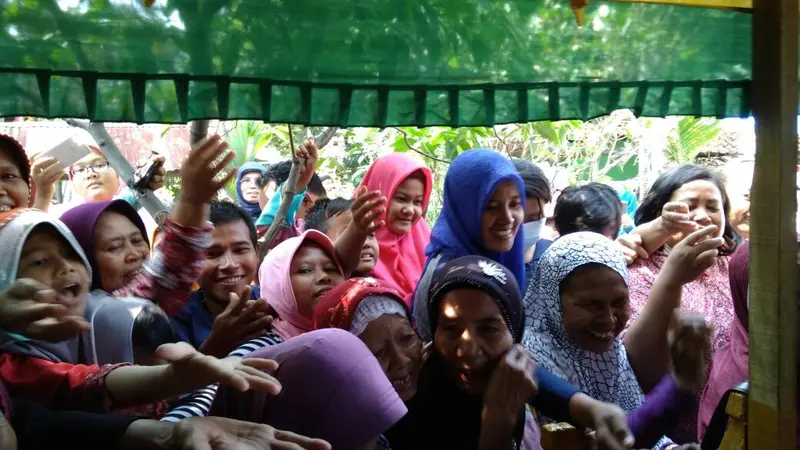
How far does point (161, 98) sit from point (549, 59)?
4.08ft

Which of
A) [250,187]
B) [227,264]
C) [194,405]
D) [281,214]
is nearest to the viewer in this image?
[194,405]

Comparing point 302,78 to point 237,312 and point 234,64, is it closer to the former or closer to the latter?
point 234,64

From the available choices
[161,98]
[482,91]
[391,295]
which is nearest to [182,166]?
[161,98]

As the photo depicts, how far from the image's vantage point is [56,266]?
193 cm

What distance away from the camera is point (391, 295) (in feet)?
7.29

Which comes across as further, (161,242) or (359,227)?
(359,227)

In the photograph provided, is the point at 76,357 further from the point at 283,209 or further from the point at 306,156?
the point at 306,156

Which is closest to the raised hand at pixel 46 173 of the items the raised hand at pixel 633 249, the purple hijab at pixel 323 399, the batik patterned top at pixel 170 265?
the batik patterned top at pixel 170 265

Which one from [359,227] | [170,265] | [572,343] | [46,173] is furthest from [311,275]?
[46,173]

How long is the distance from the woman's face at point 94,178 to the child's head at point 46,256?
285cm

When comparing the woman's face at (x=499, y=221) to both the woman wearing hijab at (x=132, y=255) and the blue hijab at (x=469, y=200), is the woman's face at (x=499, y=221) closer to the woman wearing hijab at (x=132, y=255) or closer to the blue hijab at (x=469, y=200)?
the blue hijab at (x=469, y=200)

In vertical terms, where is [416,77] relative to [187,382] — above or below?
above

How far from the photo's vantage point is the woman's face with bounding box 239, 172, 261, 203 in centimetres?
590

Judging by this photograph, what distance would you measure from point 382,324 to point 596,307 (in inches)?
26.4
